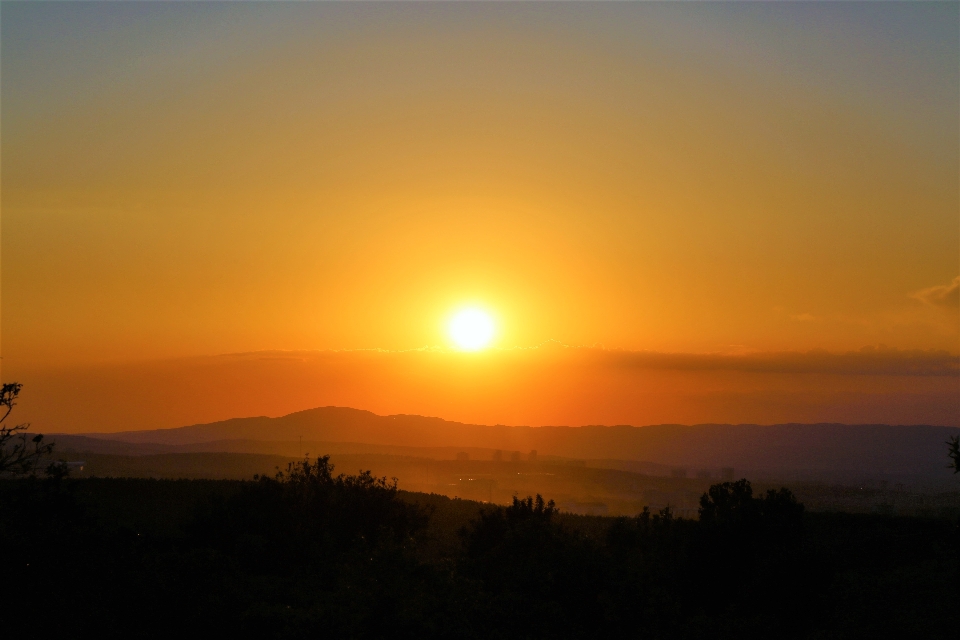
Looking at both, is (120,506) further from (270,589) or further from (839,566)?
(839,566)

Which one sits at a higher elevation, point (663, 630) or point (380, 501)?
point (380, 501)

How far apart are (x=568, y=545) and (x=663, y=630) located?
17.7ft

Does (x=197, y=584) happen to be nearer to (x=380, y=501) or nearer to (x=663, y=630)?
(x=663, y=630)

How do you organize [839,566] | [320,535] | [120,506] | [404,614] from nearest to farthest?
[404,614] < [839,566] < [320,535] < [120,506]

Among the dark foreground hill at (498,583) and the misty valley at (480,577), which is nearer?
the dark foreground hill at (498,583)

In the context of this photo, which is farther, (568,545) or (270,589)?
(568,545)

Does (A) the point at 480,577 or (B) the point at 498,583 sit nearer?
(B) the point at 498,583

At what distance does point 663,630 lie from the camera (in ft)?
59.3

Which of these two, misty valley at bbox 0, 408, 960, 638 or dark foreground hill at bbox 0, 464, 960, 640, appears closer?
dark foreground hill at bbox 0, 464, 960, 640

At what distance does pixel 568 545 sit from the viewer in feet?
76.3

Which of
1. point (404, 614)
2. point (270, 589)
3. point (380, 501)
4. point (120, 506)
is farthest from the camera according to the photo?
point (120, 506)

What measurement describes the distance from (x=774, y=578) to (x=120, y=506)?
33456 millimetres

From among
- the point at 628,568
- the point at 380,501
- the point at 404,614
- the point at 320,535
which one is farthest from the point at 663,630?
the point at 380,501

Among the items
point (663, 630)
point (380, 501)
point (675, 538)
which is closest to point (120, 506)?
point (380, 501)
